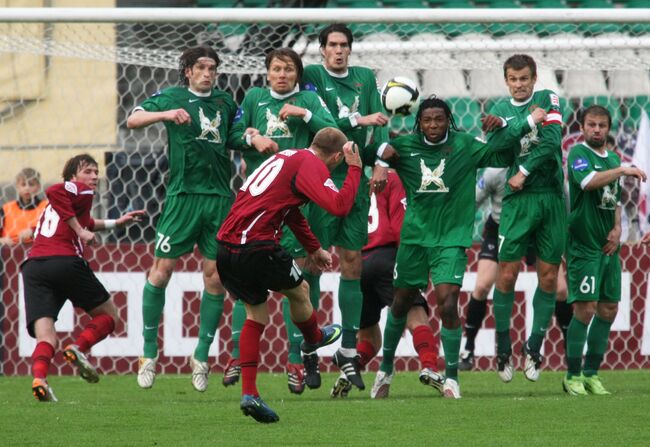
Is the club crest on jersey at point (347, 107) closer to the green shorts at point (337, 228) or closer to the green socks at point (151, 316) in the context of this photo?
the green shorts at point (337, 228)

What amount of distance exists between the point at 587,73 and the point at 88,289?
6038mm

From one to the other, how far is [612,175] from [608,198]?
0.32 m

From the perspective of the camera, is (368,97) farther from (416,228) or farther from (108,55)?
(108,55)

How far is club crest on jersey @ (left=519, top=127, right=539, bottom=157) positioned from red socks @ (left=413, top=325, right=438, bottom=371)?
4.45ft

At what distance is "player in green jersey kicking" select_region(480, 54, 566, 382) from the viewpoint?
852cm

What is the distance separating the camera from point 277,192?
6832 mm

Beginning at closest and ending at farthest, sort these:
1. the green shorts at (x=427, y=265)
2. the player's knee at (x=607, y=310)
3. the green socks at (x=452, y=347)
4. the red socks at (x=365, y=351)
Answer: the green shorts at (x=427, y=265), the green socks at (x=452, y=347), the player's knee at (x=607, y=310), the red socks at (x=365, y=351)

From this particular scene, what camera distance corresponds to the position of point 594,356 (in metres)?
8.73

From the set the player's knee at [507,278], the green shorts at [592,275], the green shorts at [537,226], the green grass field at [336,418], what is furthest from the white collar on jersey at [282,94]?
the green shorts at [592,275]

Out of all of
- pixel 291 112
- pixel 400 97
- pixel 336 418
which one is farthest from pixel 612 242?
pixel 336 418

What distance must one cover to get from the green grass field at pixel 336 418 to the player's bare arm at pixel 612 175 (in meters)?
1.39

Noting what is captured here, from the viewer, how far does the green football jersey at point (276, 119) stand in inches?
333

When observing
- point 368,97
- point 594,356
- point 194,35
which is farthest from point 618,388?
point 194,35

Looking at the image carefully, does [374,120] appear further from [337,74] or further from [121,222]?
[121,222]
